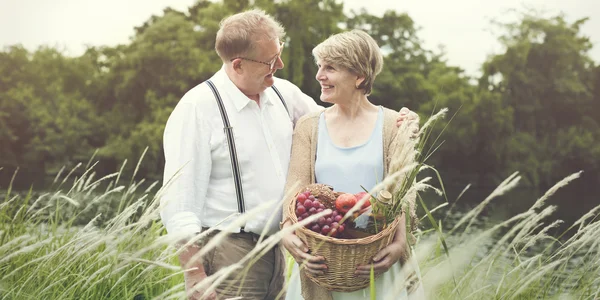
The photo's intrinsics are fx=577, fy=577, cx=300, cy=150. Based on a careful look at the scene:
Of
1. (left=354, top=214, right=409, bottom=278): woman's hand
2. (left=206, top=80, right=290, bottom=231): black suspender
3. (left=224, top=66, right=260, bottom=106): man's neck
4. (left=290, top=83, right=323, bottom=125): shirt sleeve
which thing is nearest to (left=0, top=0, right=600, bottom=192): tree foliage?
(left=290, top=83, right=323, bottom=125): shirt sleeve

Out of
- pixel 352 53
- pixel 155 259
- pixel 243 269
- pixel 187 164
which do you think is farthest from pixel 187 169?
pixel 352 53

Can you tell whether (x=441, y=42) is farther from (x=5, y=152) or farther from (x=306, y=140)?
(x=306, y=140)

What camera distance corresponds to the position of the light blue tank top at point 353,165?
101 inches

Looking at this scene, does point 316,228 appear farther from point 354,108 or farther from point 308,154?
point 354,108

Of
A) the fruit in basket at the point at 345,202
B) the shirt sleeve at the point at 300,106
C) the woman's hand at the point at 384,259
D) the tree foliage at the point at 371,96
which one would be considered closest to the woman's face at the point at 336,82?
the shirt sleeve at the point at 300,106

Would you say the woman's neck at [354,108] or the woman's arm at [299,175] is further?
the woman's neck at [354,108]

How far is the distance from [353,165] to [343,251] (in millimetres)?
522

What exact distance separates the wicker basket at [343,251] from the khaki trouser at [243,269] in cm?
51

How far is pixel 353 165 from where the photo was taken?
2564 millimetres

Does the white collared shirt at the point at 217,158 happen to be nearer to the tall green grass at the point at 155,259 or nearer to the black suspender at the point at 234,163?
the black suspender at the point at 234,163

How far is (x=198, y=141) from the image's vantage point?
263 centimetres

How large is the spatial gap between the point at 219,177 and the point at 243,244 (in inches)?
13.3

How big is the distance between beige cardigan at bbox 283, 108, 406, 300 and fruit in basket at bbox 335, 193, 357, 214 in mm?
308

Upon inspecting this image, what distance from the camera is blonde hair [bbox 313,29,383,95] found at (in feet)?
8.61
